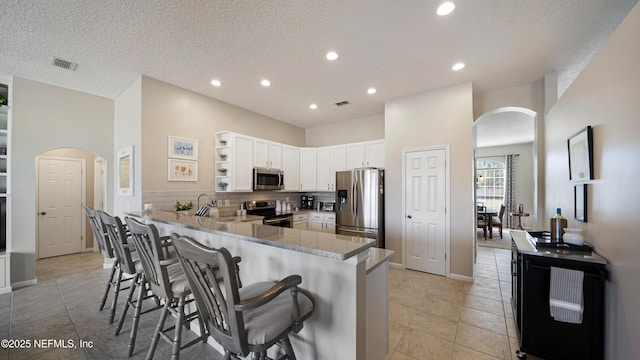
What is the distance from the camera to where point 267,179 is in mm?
4820

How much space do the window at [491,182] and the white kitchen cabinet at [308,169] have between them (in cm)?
712

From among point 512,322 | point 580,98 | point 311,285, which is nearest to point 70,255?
point 311,285

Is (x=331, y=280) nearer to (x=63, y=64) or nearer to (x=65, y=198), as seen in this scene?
(x=63, y=64)

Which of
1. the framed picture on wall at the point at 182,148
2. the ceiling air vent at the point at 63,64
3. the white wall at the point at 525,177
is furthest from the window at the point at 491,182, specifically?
the ceiling air vent at the point at 63,64

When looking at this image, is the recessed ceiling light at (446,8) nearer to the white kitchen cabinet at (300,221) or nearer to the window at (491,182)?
the white kitchen cabinet at (300,221)

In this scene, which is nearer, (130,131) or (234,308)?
(234,308)

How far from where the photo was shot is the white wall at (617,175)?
1.38m

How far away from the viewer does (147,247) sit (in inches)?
65.1

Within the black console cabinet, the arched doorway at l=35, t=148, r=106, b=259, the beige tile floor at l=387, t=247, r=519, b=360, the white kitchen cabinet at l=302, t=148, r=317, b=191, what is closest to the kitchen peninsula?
the beige tile floor at l=387, t=247, r=519, b=360

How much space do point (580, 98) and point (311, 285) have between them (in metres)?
2.85

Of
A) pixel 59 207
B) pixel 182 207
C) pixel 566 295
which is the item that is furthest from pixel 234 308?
pixel 59 207

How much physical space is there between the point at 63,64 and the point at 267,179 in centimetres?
322

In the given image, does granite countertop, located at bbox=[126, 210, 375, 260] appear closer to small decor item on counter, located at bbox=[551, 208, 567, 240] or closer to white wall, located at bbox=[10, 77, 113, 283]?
small decor item on counter, located at bbox=[551, 208, 567, 240]

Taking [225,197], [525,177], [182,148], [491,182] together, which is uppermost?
[182,148]
